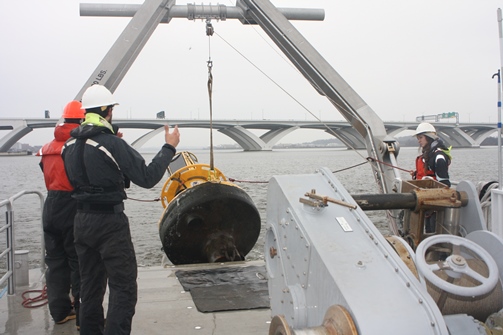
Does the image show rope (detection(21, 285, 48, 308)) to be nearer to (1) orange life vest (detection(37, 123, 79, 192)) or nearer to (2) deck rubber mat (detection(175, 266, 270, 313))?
(1) orange life vest (detection(37, 123, 79, 192))

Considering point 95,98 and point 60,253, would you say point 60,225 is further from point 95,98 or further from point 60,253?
point 95,98

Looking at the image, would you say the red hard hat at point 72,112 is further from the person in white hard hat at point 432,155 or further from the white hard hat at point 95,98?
the person in white hard hat at point 432,155

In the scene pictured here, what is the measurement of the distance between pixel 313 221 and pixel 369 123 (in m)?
5.97

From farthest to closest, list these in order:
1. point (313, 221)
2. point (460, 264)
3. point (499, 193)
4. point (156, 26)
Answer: point (156, 26) → point (499, 193) → point (313, 221) → point (460, 264)

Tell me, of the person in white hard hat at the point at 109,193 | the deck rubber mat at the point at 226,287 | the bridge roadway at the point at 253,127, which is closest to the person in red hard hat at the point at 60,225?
the person in white hard hat at the point at 109,193

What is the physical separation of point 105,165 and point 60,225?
1.26m

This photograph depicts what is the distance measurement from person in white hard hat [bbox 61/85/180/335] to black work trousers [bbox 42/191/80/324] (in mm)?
843

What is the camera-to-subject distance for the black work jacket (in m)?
3.39

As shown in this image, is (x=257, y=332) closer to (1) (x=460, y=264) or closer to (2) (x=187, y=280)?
(2) (x=187, y=280)

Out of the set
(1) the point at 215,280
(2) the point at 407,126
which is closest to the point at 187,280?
(1) the point at 215,280

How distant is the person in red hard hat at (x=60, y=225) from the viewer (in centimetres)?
432

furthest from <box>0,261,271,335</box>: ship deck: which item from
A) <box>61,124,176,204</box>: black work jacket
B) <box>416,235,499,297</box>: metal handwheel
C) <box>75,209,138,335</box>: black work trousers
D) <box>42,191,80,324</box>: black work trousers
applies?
<box>416,235,499,297</box>: metal handwheel

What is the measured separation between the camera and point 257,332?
414 cm

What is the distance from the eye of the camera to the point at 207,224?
6961 millimetres
